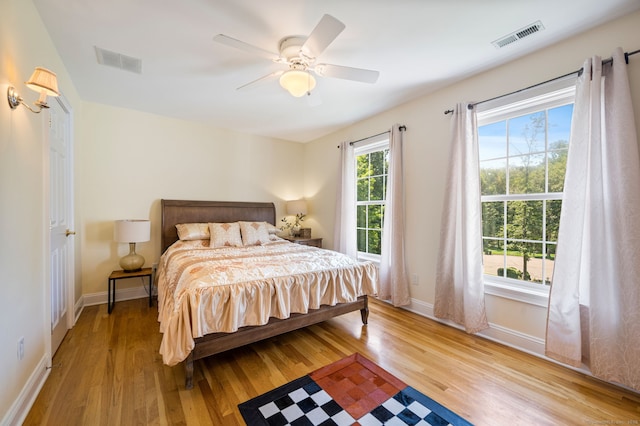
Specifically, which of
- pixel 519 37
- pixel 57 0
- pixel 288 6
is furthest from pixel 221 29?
pixel 519 37

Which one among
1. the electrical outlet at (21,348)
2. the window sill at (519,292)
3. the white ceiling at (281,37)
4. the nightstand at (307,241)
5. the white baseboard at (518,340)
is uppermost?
the white ceiling at (281,37)

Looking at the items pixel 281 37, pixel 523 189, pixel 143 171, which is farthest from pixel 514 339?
pixel 143 171

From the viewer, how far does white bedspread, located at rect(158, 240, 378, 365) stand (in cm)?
A: 174

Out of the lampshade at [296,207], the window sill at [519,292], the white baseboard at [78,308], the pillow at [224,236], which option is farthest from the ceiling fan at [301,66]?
the white baseboard at [78,308]

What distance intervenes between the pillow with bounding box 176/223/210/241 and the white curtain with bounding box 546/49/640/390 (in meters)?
3.79

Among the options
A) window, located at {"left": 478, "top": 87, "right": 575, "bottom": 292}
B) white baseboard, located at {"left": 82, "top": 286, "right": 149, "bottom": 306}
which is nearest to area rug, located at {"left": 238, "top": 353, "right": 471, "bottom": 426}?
window, located at {"left": 478, "top": 87, "right": 575, "bottom": 292}

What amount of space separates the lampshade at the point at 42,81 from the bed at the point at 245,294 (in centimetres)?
146

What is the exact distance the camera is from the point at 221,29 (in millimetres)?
1979

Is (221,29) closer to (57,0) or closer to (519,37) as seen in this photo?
(57,0)

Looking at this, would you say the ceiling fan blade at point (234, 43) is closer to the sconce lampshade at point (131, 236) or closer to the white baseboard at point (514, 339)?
the sconce lampshade at point (131, 236)

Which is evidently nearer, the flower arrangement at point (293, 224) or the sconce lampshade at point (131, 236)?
the sconce lampshade at point (131, 236)

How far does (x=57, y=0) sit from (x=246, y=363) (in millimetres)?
2870

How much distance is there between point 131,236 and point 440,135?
3847mm

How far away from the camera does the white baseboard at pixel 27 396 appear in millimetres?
1405
